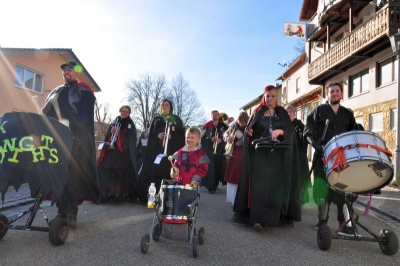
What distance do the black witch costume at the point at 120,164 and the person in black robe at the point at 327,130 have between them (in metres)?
3.84

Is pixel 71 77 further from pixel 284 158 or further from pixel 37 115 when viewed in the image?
pixel 284 158

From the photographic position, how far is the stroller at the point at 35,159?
13.1 feet

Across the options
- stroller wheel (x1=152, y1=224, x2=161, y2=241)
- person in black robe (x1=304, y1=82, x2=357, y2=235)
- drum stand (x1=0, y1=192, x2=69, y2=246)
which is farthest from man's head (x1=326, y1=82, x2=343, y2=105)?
drum stand (x1=0, y1=192, x2=69, y2=246)

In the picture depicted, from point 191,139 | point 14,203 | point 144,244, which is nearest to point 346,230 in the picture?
point 191,139

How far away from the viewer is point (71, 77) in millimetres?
5027

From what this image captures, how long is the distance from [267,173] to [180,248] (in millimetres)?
1775

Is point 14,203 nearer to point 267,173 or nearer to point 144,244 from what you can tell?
point 144,244

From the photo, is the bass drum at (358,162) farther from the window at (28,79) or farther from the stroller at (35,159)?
the window at (28,79)

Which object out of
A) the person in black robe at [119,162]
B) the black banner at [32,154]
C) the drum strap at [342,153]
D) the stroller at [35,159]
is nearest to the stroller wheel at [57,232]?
the stroller at [35,159]

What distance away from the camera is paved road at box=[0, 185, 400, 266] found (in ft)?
12.3

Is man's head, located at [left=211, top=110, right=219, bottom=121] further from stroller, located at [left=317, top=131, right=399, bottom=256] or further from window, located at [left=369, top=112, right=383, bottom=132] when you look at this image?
window, located at [left=369, top=112, right=383, bottom=132]

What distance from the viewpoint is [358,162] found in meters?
3.91

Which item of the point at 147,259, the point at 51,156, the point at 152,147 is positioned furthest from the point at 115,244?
the point at 152,147

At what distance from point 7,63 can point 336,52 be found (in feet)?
56.6
